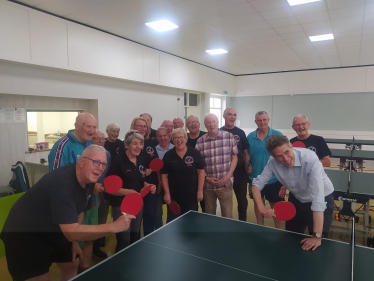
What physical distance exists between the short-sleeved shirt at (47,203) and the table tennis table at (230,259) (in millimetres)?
405

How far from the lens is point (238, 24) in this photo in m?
4.26

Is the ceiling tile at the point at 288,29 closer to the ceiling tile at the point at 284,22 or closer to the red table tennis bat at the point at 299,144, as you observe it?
the ceiling tile at the point at 284,22

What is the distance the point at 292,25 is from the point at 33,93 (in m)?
4.31

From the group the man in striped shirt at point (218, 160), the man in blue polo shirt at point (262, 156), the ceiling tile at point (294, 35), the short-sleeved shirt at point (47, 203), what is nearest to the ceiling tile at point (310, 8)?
the ceiling tile at point (294, 35)

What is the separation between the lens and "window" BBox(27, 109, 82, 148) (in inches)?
168

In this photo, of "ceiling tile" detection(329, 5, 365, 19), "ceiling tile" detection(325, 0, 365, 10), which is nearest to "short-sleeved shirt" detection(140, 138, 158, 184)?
"ceiling tile" detection(325, 0, 365, 10)

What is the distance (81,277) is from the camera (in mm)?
1399

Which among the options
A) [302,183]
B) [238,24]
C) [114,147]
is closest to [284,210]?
[302,183]

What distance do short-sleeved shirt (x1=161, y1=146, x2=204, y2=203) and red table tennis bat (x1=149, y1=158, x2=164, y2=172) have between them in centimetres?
7

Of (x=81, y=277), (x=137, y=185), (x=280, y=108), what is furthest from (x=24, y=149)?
(x=280, y=108)

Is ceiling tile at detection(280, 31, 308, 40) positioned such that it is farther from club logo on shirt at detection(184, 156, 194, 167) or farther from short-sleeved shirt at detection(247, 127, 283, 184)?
club logo on shirt at detection(184, 156, 194, 167)

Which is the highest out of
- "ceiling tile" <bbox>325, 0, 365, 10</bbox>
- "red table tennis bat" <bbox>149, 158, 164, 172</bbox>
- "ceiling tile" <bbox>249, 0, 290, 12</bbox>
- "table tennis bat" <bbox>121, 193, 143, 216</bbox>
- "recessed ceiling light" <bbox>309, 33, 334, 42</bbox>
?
"recessed ceiling light" <bbox>309, 33, 334, 42</bbox>

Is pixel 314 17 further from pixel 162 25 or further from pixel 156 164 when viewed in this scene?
pixel 156 164

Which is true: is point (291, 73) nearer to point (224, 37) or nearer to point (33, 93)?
point (224, 37)
